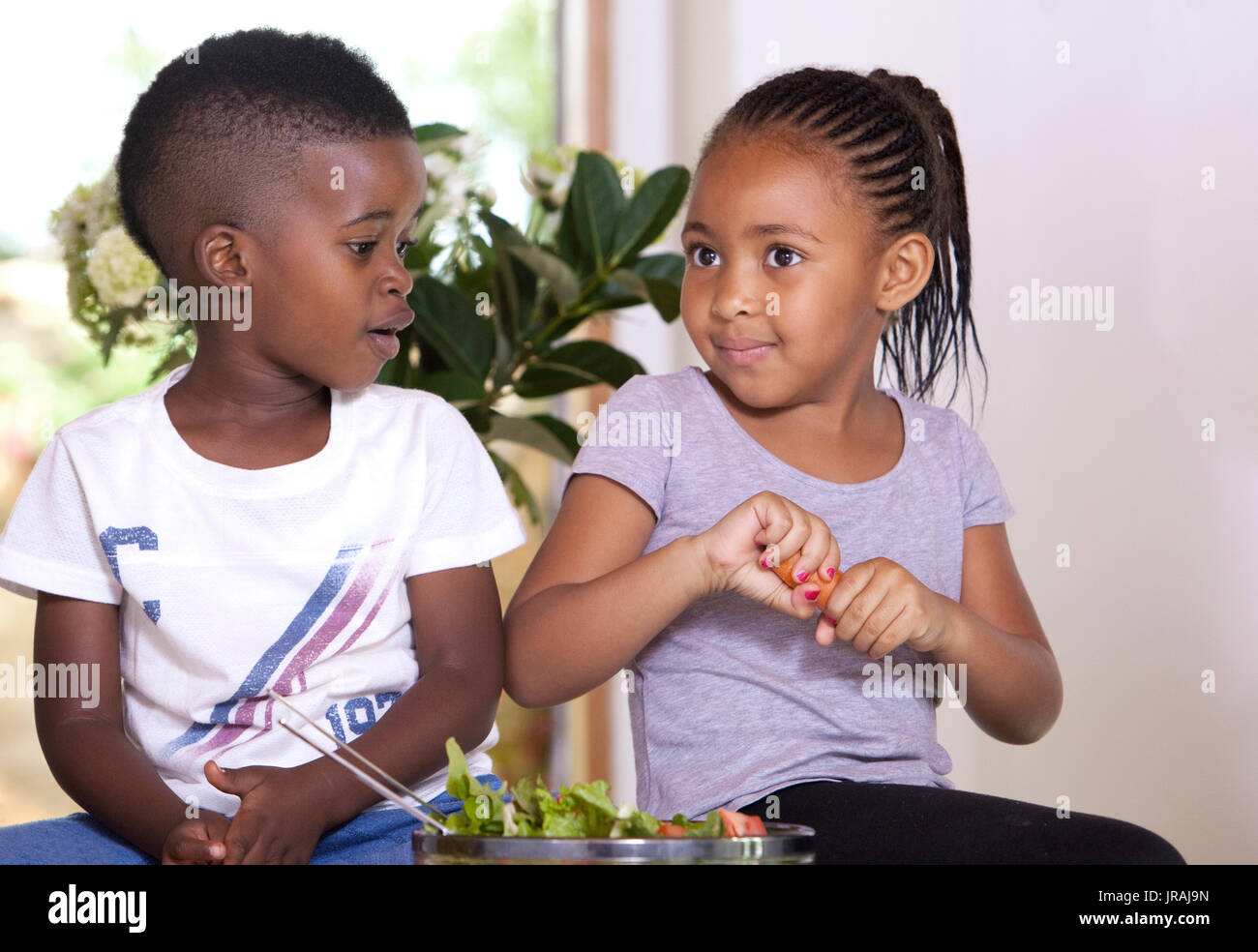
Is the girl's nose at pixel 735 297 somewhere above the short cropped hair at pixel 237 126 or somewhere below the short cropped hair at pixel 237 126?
below

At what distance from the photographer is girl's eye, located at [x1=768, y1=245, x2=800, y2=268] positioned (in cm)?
101

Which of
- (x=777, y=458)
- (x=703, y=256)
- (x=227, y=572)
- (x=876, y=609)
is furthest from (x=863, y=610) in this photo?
(x=227, y=572)

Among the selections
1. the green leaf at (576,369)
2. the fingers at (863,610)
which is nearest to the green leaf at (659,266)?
the green leaf at (576,369)

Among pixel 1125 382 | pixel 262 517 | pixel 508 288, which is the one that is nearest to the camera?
pixel 262 517

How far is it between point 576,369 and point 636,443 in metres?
0.45

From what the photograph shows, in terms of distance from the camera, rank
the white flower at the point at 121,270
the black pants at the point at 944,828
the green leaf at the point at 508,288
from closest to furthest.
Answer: the black pants at the point at 944,828 < the white flower at the point at 121,270 < the green leaf at the point at 508,288

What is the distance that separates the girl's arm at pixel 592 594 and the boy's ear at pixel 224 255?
0.30 m

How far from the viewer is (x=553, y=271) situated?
4.57 feet

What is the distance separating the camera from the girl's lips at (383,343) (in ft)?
3.21

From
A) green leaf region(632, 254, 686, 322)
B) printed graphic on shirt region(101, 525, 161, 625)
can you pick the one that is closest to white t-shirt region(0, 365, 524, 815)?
printed graphic on shirt region(101, 525, 161, 625)

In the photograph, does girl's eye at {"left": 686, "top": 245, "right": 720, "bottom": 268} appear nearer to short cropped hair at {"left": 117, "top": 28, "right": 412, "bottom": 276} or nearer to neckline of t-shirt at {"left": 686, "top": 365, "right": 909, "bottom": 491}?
neckline of t-shirt at {"left": 686, "top": 365, "right": 909, "bottom": 491}

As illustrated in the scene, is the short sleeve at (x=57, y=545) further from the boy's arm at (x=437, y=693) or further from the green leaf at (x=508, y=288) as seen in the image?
the green leaf at (x=508, y=288)

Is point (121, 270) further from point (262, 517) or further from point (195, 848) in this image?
point (195, 848)
